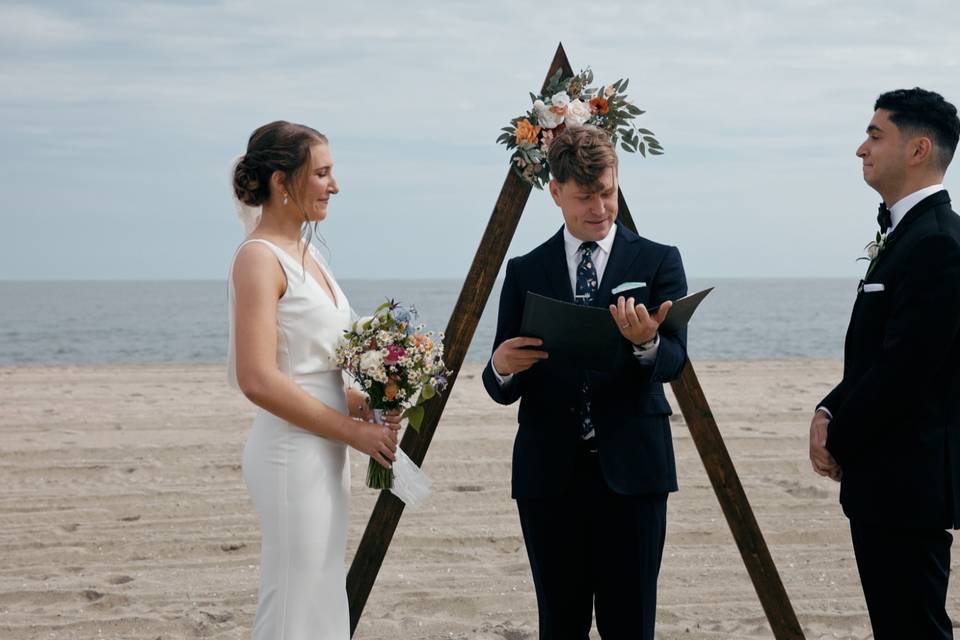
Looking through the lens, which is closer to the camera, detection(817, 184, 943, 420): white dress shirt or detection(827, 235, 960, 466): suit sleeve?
detection(827, 235, 960, 466): suit sleeve

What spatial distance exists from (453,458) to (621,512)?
4982 millimetres

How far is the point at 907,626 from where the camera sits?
9.76 ft

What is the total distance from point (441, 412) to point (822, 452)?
1399mm

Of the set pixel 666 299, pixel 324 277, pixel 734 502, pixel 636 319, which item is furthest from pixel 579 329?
pixel 734 502

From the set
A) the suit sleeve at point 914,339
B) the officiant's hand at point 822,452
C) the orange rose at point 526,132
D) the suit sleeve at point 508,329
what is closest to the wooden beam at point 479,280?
the orange rose at point 526,132

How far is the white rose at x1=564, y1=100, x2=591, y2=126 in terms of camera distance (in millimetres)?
3621

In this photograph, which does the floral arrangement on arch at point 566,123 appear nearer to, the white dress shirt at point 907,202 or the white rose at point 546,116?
the white rose at point 546,116

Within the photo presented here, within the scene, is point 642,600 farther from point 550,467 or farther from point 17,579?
point 17,579

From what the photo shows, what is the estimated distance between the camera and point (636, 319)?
2.86 metres

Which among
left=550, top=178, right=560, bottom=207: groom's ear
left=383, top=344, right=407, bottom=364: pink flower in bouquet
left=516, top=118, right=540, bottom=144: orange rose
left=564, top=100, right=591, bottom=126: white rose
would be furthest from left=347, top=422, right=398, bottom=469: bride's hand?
left=564, top=100, right=591, bottom=126: white rose

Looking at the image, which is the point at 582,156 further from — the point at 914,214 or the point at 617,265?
the point at 914,214

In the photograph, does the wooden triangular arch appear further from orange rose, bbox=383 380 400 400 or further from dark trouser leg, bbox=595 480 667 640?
dark trouser leg, bbox=595 480 667 640

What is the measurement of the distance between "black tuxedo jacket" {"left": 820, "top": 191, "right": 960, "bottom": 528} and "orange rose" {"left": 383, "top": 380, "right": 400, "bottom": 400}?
134 centimetres

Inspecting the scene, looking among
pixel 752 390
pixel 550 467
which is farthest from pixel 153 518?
pixel 752 390
